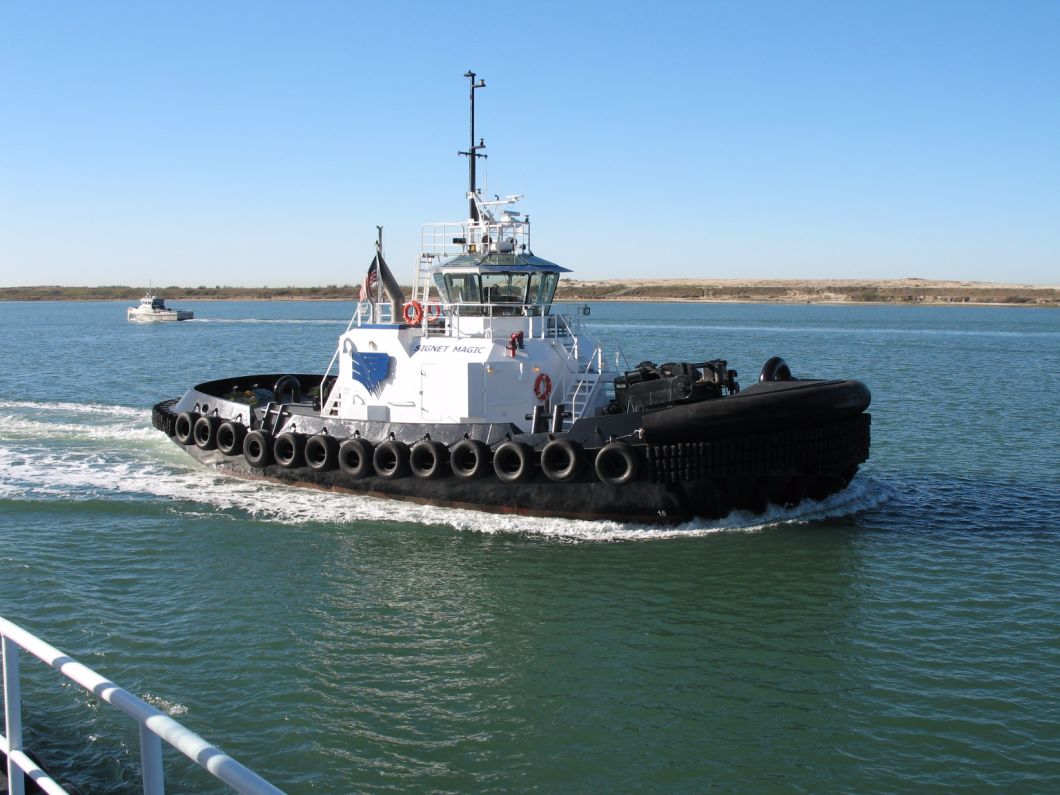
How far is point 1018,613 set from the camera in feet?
31.7

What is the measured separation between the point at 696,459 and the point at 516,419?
3.13 meters

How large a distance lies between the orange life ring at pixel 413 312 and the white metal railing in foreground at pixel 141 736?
35.8 feet

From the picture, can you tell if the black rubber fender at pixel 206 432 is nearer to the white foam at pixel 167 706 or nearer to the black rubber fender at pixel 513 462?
the black rubber fender at pixel 513 462

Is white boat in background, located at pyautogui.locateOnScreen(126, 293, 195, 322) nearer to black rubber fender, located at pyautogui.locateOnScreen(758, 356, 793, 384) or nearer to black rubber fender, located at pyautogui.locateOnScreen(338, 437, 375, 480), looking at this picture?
black rubber fender, located at pyautogui.locateOnScreen(338, 437, 375, 480)

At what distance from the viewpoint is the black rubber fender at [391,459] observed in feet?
44.5

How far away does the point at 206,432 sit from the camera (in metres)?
16.2

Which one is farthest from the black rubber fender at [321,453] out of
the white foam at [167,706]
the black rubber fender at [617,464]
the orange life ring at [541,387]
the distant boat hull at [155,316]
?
the distant boat hull at [155,316]

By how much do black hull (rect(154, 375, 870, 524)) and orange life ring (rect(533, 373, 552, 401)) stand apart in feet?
2.86

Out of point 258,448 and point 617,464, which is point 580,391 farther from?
point 258,448

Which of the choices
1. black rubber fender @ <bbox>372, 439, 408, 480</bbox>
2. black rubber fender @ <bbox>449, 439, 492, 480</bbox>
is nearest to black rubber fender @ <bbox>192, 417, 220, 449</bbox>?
black rubber fender @ <bbox>372, 439, 408, 480</bbox>

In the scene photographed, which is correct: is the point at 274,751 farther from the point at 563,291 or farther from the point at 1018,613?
the point at 563,291

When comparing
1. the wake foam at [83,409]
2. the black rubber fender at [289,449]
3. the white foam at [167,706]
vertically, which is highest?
the black rubber fender at [289,449]

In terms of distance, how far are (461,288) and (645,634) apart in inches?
278

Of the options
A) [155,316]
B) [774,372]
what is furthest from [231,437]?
[155,316]
